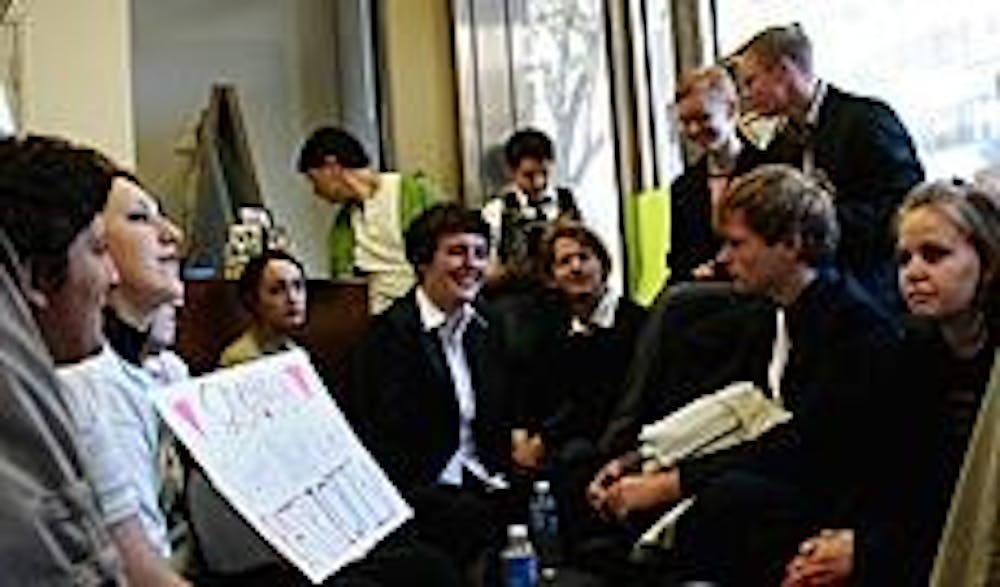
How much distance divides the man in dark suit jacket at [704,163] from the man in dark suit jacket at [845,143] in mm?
179

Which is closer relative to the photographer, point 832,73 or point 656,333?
point 656,333

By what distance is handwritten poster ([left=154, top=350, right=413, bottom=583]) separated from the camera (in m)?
1.97

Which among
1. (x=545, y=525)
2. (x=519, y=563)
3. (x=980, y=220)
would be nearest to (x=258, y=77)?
(x=545, y=525)

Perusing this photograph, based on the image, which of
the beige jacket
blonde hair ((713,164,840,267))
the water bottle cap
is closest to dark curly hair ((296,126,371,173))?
the water bottle cap

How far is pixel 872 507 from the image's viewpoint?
270 centimetres

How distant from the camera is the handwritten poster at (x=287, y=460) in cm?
197

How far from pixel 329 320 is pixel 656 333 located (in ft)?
4.43

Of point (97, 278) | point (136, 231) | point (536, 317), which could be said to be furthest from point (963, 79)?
point (97, 278)

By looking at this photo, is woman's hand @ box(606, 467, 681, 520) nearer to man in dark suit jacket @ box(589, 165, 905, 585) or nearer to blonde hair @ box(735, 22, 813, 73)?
man in dark suit jacket @ box(589, 165, 905, 585)

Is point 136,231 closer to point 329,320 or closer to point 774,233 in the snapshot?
point 774,233

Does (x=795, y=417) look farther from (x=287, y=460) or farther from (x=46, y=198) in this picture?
(x=46, y=198)

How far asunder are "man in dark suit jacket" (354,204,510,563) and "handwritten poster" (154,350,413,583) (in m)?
1.43

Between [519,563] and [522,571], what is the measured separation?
17mm

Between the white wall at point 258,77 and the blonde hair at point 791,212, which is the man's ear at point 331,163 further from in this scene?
the blonde hair at point 791,212
